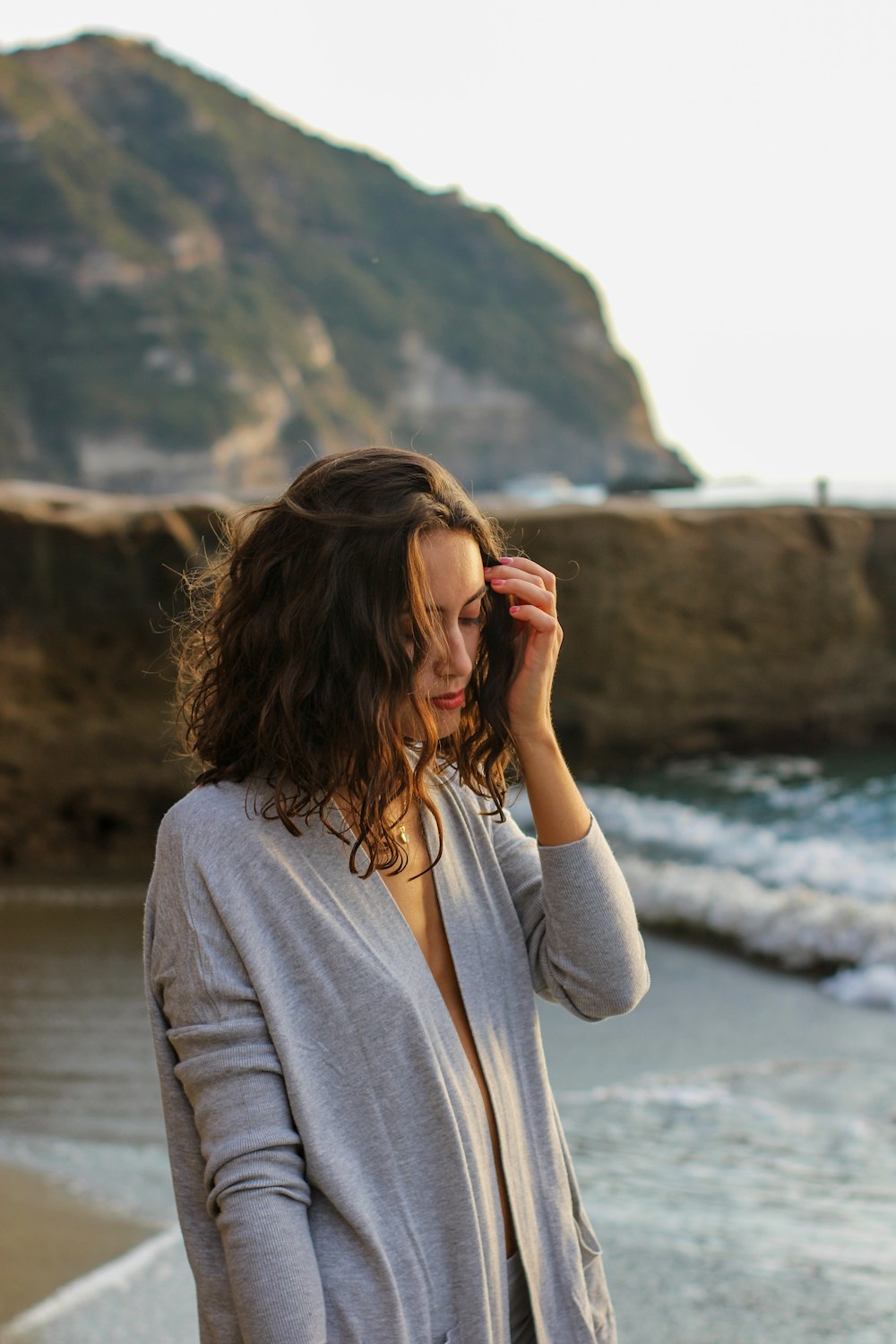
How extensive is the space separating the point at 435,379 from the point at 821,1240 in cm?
9079

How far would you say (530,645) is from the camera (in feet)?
4.45

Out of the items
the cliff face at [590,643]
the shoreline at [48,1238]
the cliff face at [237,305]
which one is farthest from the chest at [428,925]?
the cliff face at [237,305]

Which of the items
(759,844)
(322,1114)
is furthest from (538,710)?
(759,844)

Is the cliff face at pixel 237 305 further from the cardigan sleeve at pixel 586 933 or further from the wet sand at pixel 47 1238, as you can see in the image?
the cardigan sleeve at pixel 586 933

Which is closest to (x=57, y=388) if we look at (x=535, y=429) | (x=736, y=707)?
(x=535, y=429)

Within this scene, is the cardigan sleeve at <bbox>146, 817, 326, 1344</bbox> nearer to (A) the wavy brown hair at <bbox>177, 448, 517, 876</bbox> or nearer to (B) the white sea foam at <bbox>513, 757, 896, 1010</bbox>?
(A) the wavy brown hair at <bbox>177, 448, 517, 876</bbox>

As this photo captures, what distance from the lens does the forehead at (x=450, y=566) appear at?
1263 mm

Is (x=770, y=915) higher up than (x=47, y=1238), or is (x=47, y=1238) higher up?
(x=47, y=1238)

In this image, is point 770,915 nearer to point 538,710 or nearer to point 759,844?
point 759,844

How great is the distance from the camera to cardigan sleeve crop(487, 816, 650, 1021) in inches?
52.7

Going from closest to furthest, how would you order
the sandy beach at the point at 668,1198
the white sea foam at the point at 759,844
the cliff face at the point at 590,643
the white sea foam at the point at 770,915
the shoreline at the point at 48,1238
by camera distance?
1. the sandy beach at the point at 668,1198
2. the shoreline at the point at 48,1238
3. the white sea foam at the point at 770,915
4. the white sea foam at the point at 759,844
5. the cliff face at the point at 590,643

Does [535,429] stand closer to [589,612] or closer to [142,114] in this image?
[142,114]

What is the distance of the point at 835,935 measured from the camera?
5230 mm

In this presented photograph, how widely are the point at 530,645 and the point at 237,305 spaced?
90147 millimetres
